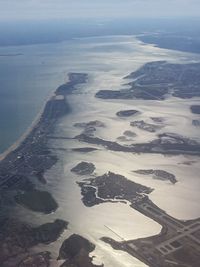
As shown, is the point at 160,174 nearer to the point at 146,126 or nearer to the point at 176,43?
the point at 146,126

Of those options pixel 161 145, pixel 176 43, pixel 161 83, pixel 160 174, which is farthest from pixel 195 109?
pixel 176 43

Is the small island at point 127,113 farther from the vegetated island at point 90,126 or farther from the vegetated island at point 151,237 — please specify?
the vegetated island at point 151,237

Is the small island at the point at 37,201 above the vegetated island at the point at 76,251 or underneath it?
underneath

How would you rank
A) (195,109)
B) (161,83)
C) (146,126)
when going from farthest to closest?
(161,83), (195,109), (146,126)

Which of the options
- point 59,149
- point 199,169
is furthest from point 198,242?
point 59,149

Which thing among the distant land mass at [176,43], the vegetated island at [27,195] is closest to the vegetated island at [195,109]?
the vegetated island at [27,195]
